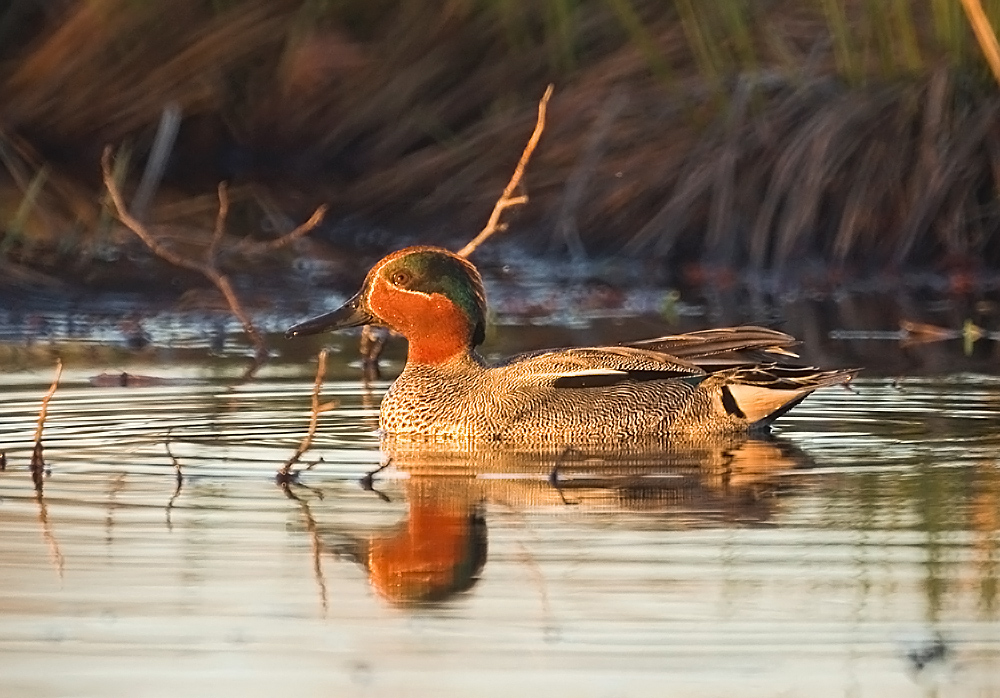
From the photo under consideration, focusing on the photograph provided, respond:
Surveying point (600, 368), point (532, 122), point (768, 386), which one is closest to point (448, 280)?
point (600, 368)

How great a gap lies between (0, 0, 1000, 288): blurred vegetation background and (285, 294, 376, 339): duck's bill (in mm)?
3131

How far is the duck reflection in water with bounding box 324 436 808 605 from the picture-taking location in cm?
517

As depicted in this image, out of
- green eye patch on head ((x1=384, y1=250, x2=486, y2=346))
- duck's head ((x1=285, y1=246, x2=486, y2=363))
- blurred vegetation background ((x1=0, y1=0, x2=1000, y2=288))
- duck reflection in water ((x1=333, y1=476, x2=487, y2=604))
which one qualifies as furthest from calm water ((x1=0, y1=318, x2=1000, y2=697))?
blurred vegetation background ((x1=0, y1=0, x2=1000, y2=288))

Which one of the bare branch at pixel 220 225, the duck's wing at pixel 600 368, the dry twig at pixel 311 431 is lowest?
the dry twig at pixel 311 431

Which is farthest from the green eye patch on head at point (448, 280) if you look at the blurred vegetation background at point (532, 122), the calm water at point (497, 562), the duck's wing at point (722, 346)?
the blurred vegetation background at point (532, 122)

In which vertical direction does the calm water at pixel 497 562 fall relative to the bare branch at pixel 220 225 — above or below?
below

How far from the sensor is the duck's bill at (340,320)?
8234 millimetres

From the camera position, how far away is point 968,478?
6320mm

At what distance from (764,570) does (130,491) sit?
2009mm

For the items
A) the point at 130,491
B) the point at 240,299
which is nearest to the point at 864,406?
the point at 130,491

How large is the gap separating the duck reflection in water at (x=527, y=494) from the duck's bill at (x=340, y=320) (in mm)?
1138

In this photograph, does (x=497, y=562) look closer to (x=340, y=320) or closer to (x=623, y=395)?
(x=623, y=395)

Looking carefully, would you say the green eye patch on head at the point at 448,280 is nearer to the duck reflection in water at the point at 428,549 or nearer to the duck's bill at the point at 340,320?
the duck's bill at the point at 340,320

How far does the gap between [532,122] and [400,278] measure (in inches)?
210
